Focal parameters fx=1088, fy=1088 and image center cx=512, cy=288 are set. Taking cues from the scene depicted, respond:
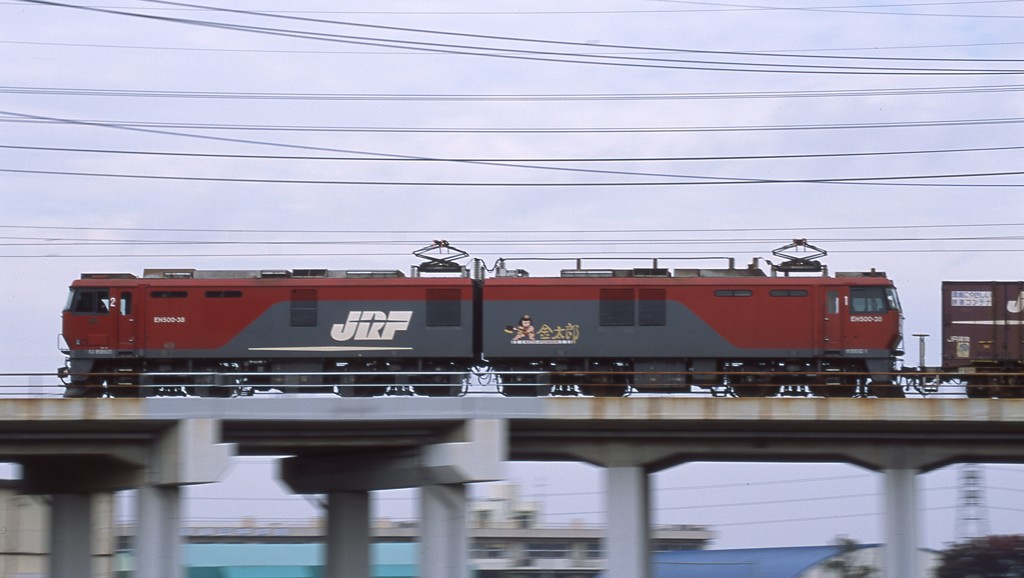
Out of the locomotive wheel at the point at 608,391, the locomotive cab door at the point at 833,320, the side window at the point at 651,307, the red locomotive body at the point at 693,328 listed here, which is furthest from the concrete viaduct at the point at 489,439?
the side window at the point at 651,307

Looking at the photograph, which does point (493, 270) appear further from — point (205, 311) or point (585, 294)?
point (205, 311)

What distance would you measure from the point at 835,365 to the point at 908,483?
645 centimetres

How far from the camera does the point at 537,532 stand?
3226 inches

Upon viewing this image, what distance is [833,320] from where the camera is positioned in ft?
110

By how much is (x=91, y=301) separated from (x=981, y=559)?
37823 mm

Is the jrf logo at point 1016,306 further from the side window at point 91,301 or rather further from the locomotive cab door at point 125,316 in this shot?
the side window at point 91,301

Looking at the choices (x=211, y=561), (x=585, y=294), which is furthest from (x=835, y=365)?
(x=211, y=561)

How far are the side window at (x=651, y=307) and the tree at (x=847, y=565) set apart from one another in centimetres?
1627

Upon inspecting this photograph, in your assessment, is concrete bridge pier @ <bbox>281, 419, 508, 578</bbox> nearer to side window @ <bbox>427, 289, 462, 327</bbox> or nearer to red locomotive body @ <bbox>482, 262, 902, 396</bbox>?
side window @ <bbox>427, 289, 462, 327</bbox>

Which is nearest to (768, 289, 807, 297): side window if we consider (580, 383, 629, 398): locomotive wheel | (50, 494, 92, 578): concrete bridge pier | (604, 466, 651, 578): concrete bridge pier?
(580, 383, 629, 398): locomotive wheel

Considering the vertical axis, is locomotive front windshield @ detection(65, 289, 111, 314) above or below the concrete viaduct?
above

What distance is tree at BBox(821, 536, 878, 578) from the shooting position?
42.9 metres

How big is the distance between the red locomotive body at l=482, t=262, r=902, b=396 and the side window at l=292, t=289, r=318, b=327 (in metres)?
5.39

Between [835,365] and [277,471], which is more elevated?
[835,365]
